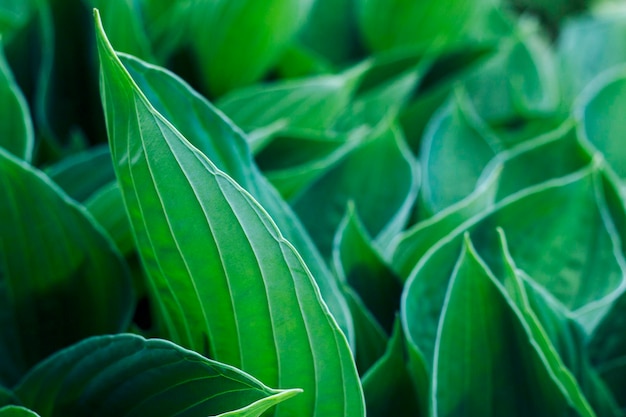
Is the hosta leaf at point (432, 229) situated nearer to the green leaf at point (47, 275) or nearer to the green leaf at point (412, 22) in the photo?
the green leaf at point (47, 275)

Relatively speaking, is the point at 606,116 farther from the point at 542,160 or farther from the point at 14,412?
the point at 14,412

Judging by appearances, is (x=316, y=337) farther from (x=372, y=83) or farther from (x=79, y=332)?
(x=372, y=83)

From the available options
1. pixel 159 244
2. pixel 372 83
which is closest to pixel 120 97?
pixel 159 244

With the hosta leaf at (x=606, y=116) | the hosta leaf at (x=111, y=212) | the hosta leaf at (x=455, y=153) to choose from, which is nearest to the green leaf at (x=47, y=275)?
the hosta leaf at (x=111, y=212)

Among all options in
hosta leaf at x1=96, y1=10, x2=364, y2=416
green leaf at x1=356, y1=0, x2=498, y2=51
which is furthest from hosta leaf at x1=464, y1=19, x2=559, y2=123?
hosta leaf at x1=96, y1=10, x2=364, y2=416

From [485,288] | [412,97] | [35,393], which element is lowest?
[35,393]

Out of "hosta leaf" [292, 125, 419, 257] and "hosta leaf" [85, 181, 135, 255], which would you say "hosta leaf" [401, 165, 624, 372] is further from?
"hosta leaf" [85, 181, 135, 255]

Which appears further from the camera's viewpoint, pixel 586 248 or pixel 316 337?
pixel 586 248
